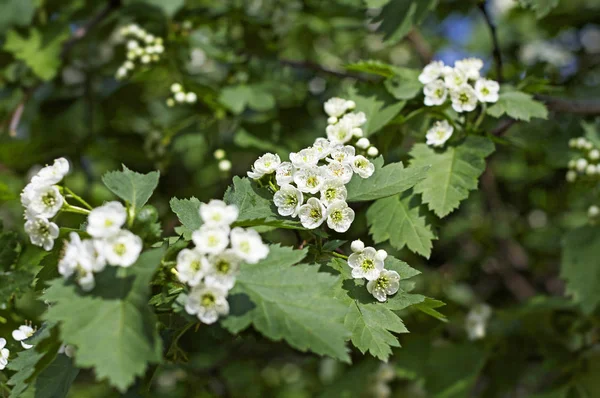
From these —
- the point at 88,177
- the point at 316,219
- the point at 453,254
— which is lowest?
the point at 453,254

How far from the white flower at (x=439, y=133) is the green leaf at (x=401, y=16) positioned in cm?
63

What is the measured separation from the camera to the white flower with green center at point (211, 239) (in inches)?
62.6

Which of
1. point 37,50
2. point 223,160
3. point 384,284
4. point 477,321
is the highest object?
point 384,284

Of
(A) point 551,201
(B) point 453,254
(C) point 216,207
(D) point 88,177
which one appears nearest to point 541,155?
(A) point 551,201

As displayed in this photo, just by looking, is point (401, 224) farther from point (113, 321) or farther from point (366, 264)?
point (113, 321)

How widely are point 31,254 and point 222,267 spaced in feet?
4.56

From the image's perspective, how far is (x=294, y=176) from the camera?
76.1 inches

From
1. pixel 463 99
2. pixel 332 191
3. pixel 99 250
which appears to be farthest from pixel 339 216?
pixel 463 99

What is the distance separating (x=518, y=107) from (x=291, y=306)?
1.49m

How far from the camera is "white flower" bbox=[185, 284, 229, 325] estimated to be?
1.60 m

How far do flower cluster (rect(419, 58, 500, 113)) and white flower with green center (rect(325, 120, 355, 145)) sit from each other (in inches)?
14.0

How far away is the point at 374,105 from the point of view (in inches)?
107

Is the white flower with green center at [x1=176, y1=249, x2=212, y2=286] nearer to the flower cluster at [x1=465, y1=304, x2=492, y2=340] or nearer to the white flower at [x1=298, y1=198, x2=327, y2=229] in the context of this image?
the white flower at [x1=298, y1=198, x2=327, y2=229]

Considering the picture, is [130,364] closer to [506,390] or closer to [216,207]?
[216,207]
